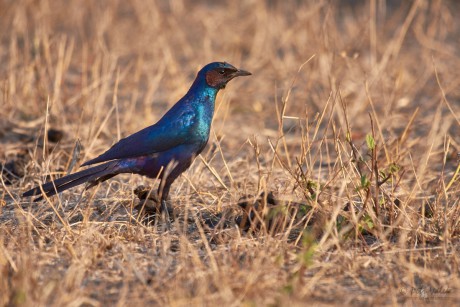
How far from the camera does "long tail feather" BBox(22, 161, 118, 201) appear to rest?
4617mm

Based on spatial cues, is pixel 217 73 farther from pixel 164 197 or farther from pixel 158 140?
pixel 164 197

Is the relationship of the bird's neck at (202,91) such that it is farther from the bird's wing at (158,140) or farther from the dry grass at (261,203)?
the dry grass at (261,203)

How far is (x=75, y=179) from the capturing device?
466 centimetres

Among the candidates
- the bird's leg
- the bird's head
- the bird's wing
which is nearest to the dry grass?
the bird's leg

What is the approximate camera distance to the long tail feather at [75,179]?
4617 mm

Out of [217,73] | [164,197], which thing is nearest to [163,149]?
[164,197]

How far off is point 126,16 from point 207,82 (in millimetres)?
6593

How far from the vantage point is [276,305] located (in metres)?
3.46

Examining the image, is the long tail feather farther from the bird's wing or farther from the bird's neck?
the bird's neck

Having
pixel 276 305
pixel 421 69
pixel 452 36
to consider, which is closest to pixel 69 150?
pixel 276 305

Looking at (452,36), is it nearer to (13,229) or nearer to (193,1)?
(193,1)

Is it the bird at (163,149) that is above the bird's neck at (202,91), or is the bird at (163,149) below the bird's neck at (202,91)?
below

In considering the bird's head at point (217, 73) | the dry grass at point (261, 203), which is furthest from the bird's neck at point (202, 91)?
the dry grass at point (261, 203)

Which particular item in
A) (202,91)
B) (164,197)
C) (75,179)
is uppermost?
(202,91)
